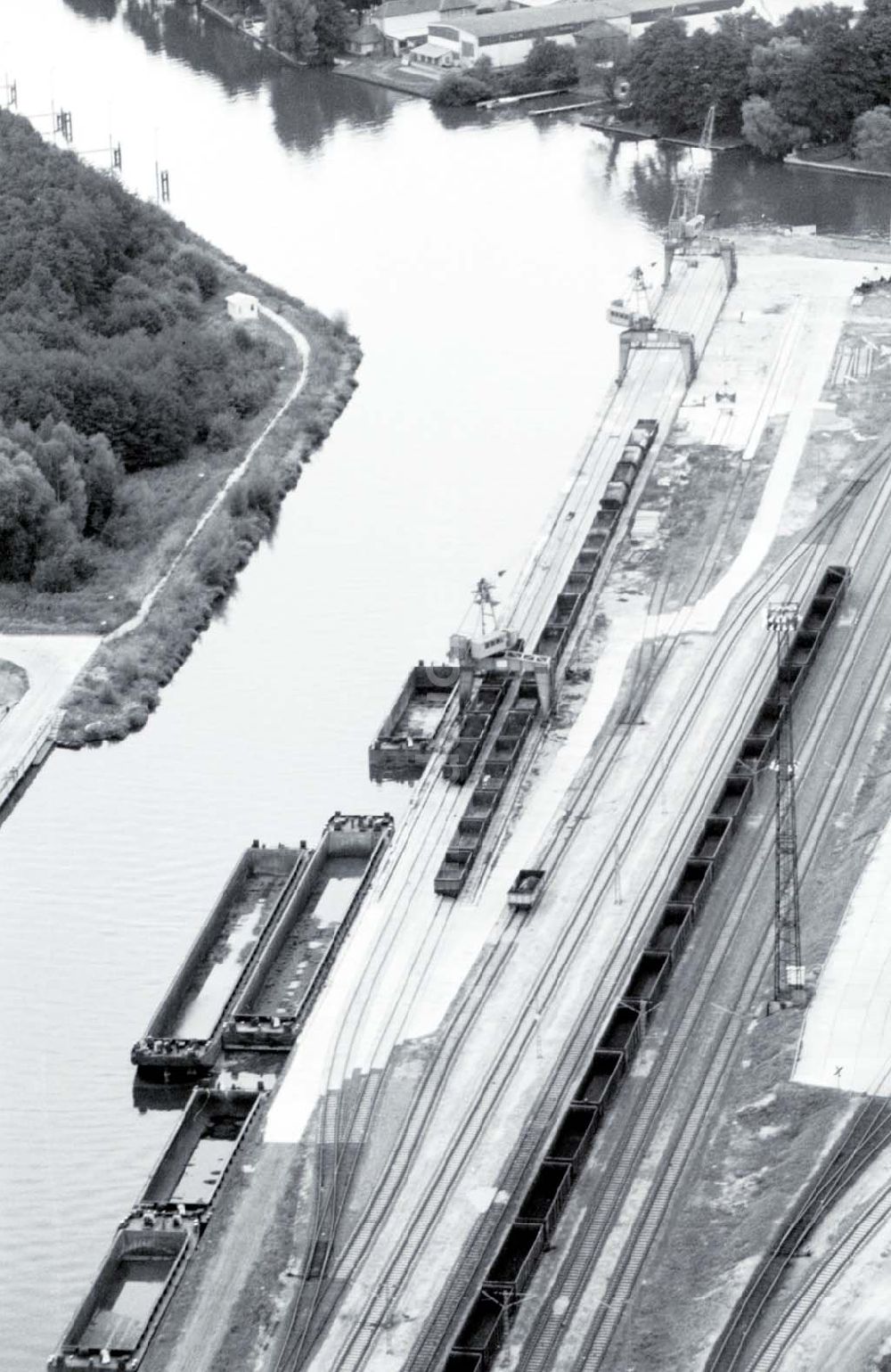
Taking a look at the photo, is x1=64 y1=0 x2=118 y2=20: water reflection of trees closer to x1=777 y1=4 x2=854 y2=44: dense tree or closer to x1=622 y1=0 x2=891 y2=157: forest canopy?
x1=622 y1=0 x2=891 y2=157: forest canopy

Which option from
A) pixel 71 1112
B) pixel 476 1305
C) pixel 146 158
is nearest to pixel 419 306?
pixel 146 158

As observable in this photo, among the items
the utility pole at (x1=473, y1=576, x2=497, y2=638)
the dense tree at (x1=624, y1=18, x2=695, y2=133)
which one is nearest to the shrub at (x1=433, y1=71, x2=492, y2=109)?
the dense tree at (x1=624, y1=18, x2=695, y2=133)

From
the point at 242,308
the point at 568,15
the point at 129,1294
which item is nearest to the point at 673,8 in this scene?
the point at 568,15

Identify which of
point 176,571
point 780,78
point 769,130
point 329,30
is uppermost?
point 329,30

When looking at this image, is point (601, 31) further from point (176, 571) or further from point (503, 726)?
point (503, 726)

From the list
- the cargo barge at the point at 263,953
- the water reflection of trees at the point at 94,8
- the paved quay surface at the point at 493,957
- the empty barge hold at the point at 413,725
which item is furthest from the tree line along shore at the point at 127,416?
the water reflection of trees at the point at 94,8

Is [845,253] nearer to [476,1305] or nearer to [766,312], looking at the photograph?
[766,312]

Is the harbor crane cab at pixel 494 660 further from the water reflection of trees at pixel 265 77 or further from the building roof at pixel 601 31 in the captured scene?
the building roof at pixel 601 31

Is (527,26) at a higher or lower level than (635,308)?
higher
